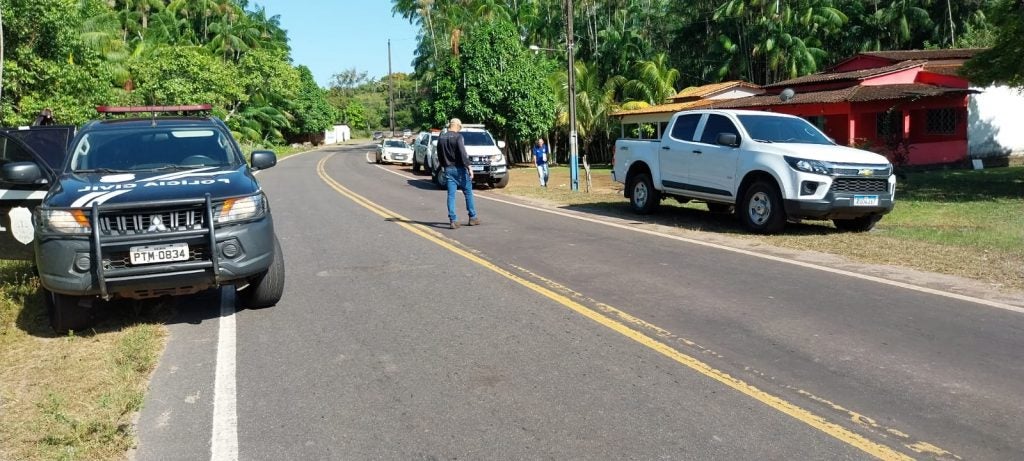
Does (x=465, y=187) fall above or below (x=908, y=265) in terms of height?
above

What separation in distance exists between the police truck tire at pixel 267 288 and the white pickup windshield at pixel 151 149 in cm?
117

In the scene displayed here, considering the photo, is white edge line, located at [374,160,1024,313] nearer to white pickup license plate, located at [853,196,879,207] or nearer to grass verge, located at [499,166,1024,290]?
grass verge, located at [499,166,1024,290]

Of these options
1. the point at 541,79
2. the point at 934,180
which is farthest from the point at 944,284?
the point at 541,79

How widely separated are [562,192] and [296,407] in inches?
681

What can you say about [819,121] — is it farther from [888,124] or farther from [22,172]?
[22,172]

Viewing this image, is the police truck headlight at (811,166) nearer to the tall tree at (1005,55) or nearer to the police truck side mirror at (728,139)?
the police truck side mirror at (728,139)

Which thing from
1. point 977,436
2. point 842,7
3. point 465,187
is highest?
point 842,7

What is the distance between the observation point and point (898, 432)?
439cm

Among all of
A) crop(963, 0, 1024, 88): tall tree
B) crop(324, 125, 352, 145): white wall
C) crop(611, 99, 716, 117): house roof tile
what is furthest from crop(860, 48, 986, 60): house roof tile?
crop(324, 125, 352, 145): white wall

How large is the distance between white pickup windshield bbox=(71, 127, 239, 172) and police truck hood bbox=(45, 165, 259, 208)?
1.00 ft

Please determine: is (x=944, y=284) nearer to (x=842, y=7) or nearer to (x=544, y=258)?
(x=544, y=258)

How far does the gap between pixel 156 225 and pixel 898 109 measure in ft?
93.8

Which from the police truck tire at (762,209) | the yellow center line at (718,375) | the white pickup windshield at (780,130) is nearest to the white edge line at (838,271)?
the police truck tire at (762,209)

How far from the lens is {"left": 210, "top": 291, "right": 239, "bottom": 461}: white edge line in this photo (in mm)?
4391
